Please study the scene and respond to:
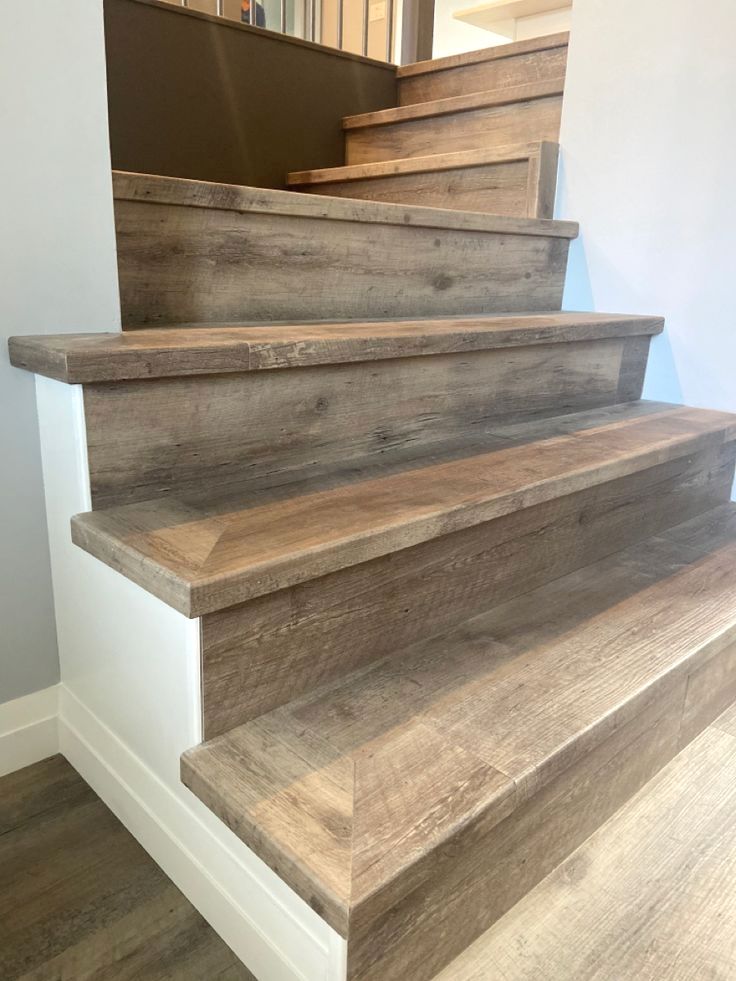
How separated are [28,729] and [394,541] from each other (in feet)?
2.08

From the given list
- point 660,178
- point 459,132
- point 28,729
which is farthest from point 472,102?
point 28,729

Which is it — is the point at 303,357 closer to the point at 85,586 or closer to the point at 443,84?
the point at 85,586

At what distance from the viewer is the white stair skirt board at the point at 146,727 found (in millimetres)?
772

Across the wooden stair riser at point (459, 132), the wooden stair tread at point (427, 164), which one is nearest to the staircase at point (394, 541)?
the wooden stair tread at point (427, 164)

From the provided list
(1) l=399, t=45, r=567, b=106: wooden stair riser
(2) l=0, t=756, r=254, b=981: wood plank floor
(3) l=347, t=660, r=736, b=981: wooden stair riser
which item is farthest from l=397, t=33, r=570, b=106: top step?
(2) l=0, t=756, r=254, b=981: wood plank floor

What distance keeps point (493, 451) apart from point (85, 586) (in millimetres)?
651

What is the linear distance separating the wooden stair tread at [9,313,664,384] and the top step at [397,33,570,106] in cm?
98

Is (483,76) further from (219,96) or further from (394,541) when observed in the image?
(394,541)

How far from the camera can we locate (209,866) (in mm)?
862

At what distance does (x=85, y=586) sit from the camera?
98 centimetres

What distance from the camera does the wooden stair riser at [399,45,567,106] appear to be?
1923 mm

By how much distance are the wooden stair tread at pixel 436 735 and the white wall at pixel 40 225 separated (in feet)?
1.37

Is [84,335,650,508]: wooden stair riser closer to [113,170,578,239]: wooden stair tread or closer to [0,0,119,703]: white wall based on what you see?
[0,0,119,703]: white wall

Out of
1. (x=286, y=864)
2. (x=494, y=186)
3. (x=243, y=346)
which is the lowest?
(x=286, y=864)
